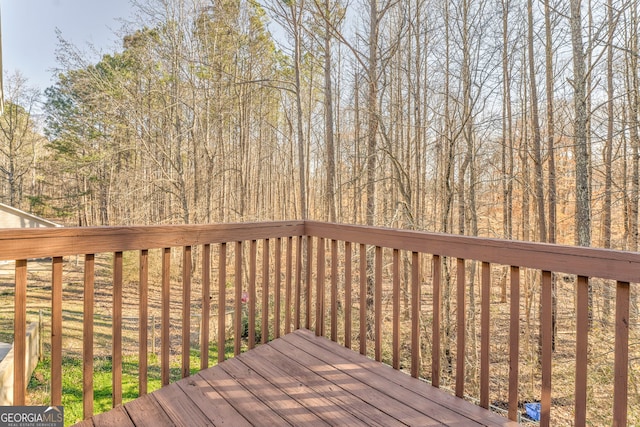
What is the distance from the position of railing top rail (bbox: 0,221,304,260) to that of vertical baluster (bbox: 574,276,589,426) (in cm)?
179

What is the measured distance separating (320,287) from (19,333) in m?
1.72

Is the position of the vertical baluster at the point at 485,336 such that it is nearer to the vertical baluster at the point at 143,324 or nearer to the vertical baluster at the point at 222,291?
the vertical baluster at the point at 222,291

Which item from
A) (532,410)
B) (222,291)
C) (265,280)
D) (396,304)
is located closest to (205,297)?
(222,291)

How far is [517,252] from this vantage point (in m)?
1.57

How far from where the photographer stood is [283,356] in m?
2.25

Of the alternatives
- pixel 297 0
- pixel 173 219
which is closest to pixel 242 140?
pixel 173 219

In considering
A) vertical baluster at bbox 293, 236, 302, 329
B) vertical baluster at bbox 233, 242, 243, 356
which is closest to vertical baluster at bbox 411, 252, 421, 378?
vertical baluster at bbox 293, 236, 302, 329

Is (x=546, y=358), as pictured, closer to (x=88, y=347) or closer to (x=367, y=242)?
(x=367, y=242)

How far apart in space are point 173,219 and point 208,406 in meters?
8.73

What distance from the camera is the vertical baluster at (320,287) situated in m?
2.46

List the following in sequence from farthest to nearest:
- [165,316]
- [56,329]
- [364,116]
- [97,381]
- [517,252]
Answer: [364,116] < [97,381] < [165,316] < [517,252] < [56,329]

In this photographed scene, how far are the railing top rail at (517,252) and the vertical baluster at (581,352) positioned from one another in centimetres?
9

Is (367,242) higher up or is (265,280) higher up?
(367,242)

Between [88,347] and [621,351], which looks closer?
[621,351]
